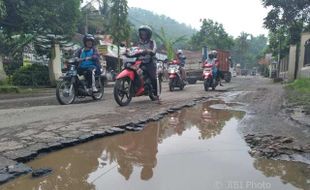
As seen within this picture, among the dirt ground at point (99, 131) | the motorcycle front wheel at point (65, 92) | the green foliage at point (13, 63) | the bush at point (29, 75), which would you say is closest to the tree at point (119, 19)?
the green foliage at point (13, 63)

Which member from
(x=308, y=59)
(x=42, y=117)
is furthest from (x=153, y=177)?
(x=308, y=59)

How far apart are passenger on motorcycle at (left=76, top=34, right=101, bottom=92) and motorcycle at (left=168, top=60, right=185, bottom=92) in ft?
16.1

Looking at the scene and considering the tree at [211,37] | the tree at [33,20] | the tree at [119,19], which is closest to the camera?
the tree at [33,20]

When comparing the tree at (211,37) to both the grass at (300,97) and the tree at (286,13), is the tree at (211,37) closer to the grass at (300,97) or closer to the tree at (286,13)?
the tree at (286,13)

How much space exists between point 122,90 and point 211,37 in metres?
48.1

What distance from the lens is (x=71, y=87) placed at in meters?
8.08

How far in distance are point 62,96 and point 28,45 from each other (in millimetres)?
11389

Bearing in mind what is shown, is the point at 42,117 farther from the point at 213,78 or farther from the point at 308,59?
the point at 308,59

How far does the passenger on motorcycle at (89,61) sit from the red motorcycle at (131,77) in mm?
1340

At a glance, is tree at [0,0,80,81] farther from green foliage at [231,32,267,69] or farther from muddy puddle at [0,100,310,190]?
green foliage at [231,32,267,69]

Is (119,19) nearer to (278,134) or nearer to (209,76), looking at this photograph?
(209,76)

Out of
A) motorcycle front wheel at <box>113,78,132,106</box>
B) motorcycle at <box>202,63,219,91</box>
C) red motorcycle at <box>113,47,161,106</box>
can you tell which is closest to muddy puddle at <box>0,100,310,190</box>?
motorcycle front wheel at <box>113,78,132,106</box>

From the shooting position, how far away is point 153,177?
273 centimetres

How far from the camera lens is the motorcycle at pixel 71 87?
7875 mm
